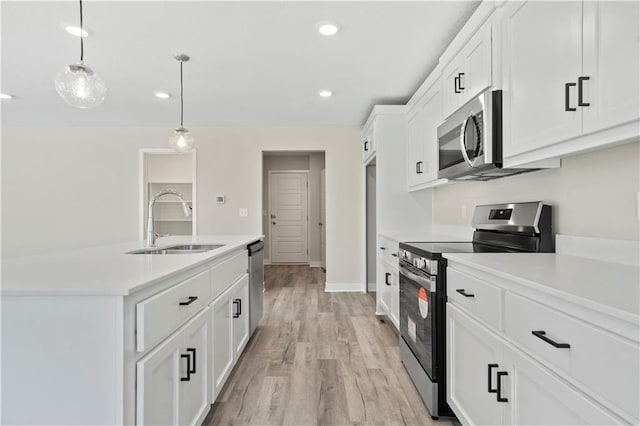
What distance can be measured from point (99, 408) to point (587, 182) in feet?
6.90

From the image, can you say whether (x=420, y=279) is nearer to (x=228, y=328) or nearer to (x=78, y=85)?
(x=228, y=328)

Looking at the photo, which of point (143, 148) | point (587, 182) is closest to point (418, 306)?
point (587, 182)

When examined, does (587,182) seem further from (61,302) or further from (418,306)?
(61,302)

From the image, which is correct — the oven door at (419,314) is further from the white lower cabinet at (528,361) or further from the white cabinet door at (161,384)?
the white cabinet door at (161,384)

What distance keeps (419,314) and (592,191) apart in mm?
1057

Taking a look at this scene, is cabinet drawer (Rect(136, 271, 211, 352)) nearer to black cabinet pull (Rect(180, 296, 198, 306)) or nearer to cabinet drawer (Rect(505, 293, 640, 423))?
black cabinet pull (Rect(180, 296, 198, 306))

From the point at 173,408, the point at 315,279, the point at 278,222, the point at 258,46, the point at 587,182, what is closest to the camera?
the point at 173,408

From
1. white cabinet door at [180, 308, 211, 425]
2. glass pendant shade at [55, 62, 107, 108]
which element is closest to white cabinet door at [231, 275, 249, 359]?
white cabinet door at [180, 308, 211, 425]

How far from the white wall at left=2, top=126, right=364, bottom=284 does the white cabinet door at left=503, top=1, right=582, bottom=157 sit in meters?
3.48

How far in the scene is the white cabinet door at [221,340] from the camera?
1.90 metres

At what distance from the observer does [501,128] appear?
1.83 metres

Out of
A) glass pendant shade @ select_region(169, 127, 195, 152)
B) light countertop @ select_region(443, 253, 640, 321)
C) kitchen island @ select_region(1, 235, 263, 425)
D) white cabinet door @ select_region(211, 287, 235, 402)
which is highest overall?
glass pendant shade @ select_region(169, 127, 195, 152)

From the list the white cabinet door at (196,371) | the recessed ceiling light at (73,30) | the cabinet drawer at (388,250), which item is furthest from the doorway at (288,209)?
the white cabinet door at (196,371)

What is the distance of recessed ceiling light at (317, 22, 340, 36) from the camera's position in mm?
2426
